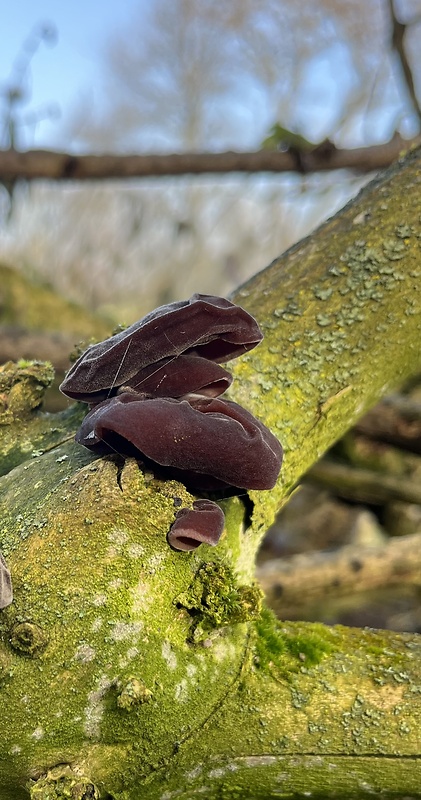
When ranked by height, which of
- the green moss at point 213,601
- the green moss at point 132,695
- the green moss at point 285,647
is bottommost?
the green moss at point 285,647

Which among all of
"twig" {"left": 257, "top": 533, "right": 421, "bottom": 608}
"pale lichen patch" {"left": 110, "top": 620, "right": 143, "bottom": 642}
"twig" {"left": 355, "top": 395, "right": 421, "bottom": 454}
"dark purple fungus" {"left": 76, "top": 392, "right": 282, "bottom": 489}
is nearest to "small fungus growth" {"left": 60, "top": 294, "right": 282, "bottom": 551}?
"dark purple fungus" {"left": 76, "top": 392, "right": 282, "bottom": 489}

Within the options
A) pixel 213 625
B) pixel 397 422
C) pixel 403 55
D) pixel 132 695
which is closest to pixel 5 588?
pixel 132 695

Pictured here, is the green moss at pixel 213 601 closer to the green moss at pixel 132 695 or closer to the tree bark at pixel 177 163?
the green moss at pixel 132 695

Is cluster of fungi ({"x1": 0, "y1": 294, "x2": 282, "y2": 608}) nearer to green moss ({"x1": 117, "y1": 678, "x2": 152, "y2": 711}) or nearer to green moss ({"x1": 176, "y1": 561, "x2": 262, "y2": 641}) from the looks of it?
green moss ({"x1": 176, "y1": 561, "x2": 262, "y2": 641})

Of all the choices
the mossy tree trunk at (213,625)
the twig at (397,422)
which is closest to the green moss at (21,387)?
the mossy tree trunk at (213,625)

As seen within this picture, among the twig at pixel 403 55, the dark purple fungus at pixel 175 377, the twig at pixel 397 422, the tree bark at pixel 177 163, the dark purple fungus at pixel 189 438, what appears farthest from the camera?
the twig at pixel 397 422

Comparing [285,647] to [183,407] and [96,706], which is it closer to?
[96,706]

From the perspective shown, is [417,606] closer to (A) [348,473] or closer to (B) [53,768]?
(A) [348,473]
